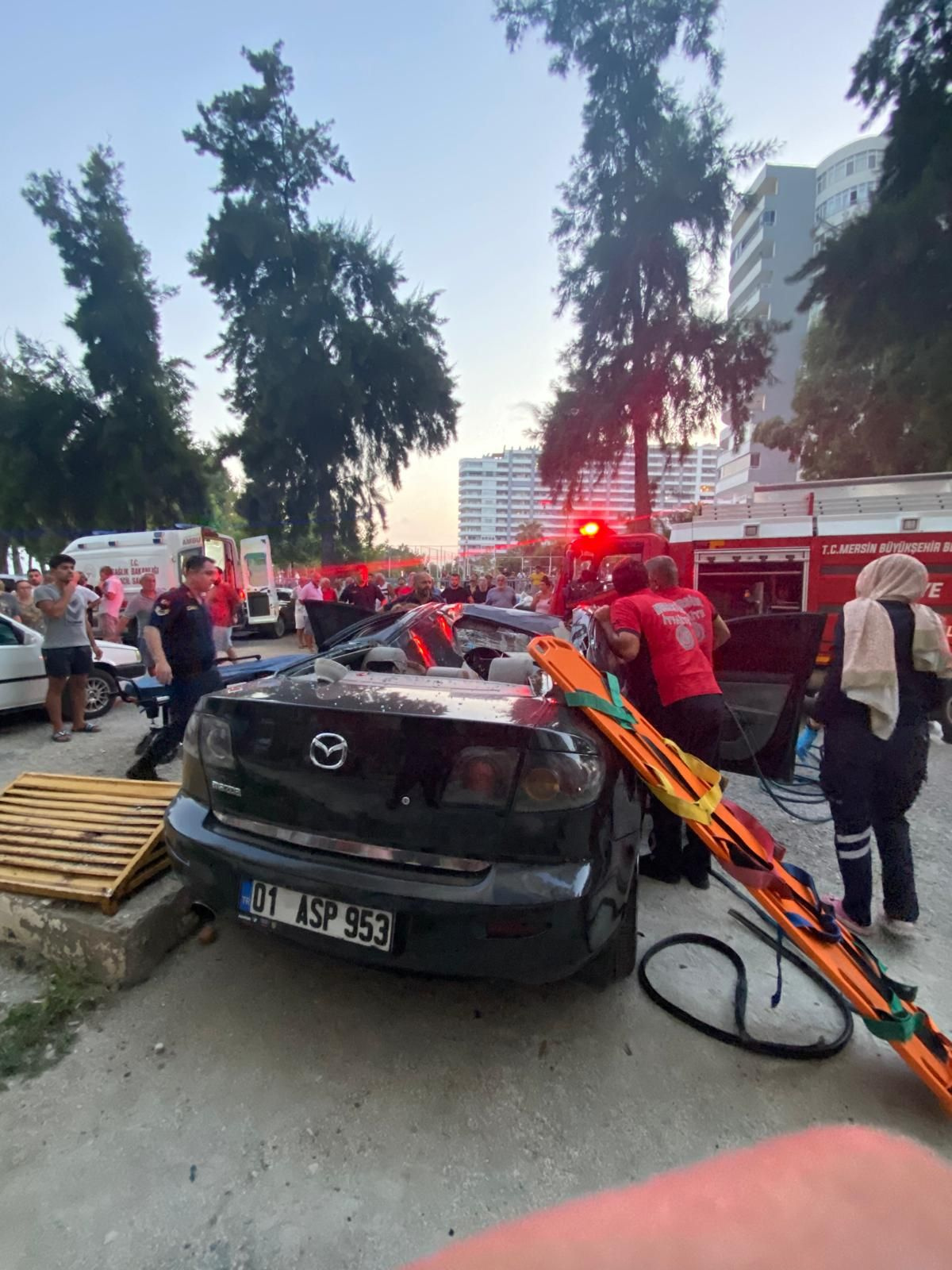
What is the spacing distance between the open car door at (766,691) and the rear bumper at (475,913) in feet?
7.24

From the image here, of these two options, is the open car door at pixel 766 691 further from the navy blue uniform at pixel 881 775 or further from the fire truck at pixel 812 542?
the fire truck at pixel 812 542

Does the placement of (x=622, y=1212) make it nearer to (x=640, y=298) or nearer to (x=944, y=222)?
(x=944, y=222)

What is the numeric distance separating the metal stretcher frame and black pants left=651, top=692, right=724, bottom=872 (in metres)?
0.86

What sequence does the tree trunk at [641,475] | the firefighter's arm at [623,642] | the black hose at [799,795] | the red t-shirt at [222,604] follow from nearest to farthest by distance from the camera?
1. the firefighter's arm at [623,642]
2. the black hose at [799,795]
3. the red t-shirt at [222,604]
4. the tree trunk at [641,475]

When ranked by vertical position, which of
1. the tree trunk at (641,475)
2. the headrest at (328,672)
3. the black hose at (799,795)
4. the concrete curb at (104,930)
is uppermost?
the tree trunk at (641,475)

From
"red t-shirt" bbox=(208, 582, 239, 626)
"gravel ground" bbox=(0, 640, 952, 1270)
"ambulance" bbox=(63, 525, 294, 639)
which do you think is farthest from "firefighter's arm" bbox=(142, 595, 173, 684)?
"ambulance" bbox=(63, 525, 294, 639)

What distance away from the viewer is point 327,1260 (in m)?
1.49

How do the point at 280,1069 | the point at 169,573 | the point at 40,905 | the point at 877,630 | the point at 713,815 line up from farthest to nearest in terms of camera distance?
1. the point at 169,573
2. the point at 877,630
3. the point at 40,905
4. the point at 713,815
5. the point at 280,1069

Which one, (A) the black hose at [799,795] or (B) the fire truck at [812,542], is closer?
(A) the black hose at [799,795]

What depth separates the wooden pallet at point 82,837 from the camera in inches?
102

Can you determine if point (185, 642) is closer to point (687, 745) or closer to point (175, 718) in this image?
point (175, 718)

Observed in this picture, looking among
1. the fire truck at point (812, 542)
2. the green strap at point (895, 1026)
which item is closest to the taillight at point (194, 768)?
the green strap at point (895, 1026)

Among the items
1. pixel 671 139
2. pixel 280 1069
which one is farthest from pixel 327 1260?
pixel 671 139

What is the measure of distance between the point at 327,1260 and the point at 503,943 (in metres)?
0.78
